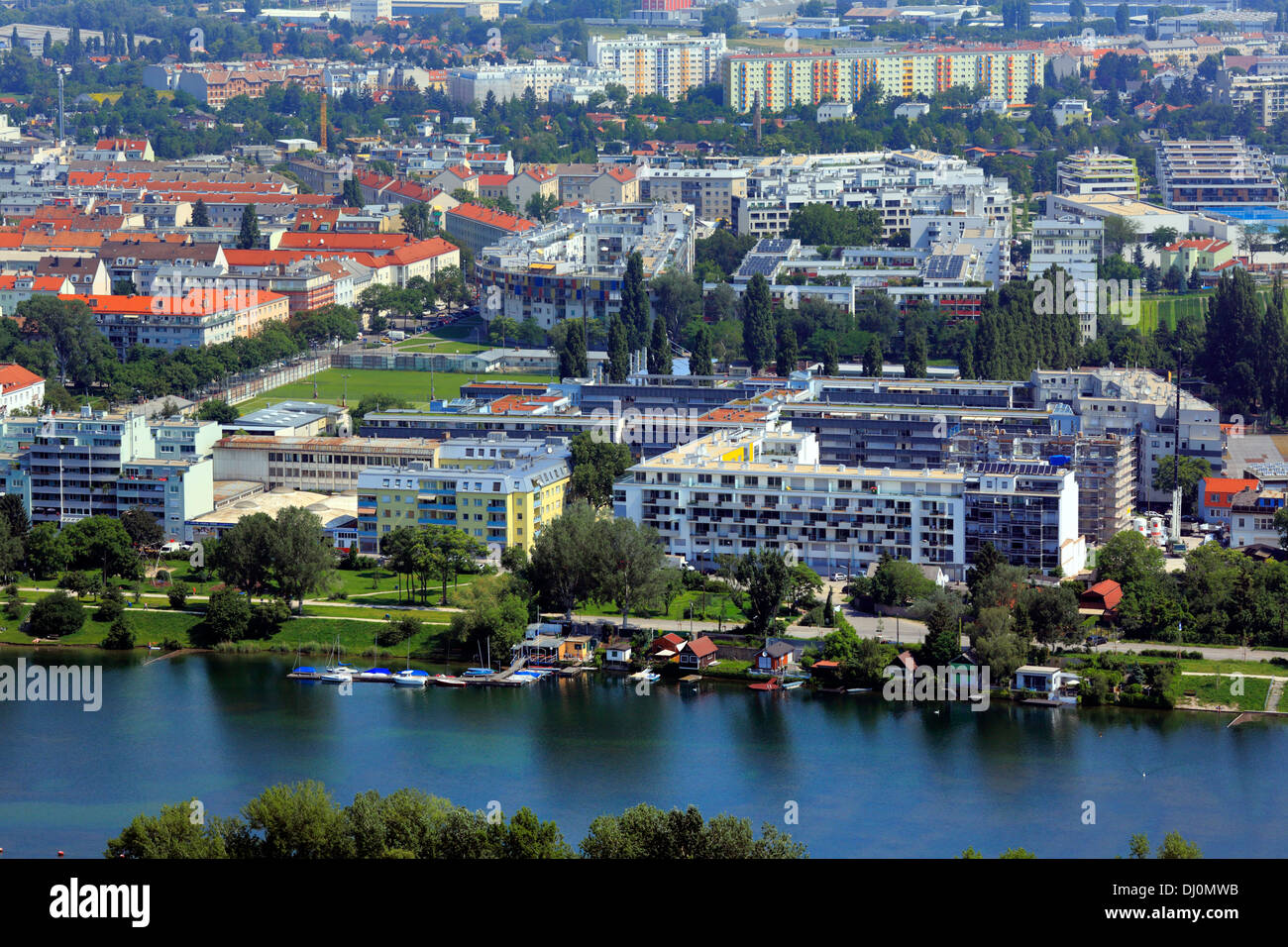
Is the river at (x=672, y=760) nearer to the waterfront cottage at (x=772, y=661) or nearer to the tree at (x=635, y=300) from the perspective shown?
the waterfront cottage at (x=772, y=661)

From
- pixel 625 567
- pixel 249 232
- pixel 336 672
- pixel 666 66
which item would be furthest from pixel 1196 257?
pixel 666 66

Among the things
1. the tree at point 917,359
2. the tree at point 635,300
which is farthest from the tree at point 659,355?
the tree at point 917,359

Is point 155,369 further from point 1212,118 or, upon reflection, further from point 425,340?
point 1212,118

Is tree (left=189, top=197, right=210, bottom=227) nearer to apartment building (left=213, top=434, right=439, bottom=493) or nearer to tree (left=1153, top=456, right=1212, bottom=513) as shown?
apartment building (left=213, top=434, right=439, bottom=493)

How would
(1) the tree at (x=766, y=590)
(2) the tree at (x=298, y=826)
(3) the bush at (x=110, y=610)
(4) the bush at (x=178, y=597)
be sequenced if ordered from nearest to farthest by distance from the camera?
(2) the tree at (x=298, y=826) < (1) the tree at (x=766, y=590) < (3) the bush at (x=110, y=610) < (4) the bush at (x=178, y=597)

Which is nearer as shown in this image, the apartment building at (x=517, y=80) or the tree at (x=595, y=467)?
the tree at (x=595, y=467)
